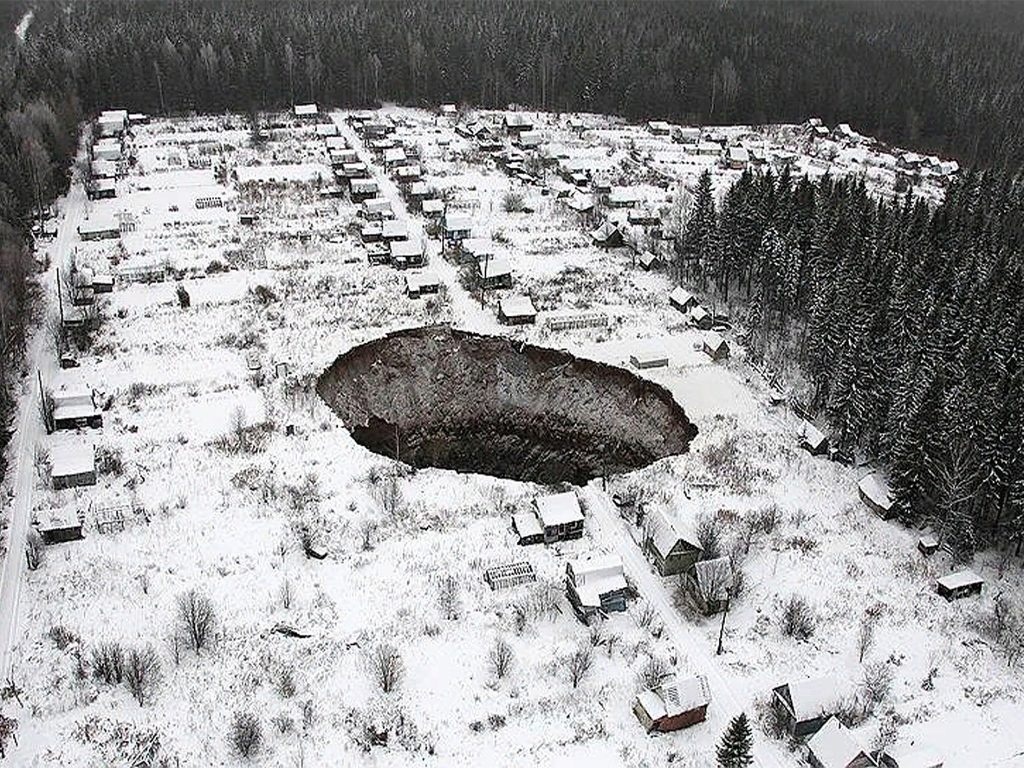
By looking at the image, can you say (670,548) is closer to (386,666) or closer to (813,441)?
(386,666)

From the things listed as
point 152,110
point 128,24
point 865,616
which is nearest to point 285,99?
point 152,110

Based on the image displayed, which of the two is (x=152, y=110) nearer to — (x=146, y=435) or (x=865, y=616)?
(x=146, y=435)

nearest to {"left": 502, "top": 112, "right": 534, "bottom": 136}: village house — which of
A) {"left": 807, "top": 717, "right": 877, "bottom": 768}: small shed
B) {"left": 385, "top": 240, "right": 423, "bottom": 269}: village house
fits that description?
{"left": 385, "top": 240, "right": 423, "bottom": 269}: village house

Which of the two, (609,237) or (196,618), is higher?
(196,618)

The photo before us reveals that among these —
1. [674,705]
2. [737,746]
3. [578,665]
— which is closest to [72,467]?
[578,665]

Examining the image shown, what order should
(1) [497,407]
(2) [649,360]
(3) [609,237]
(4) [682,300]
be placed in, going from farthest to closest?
1. (3) [609,237]
2. (4) [682,300]
3. (1) [497,407]
4. (2) [649,360]

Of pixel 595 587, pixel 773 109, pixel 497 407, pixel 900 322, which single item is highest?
pixel 900 322

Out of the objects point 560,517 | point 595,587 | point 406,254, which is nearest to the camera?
point 595,587
